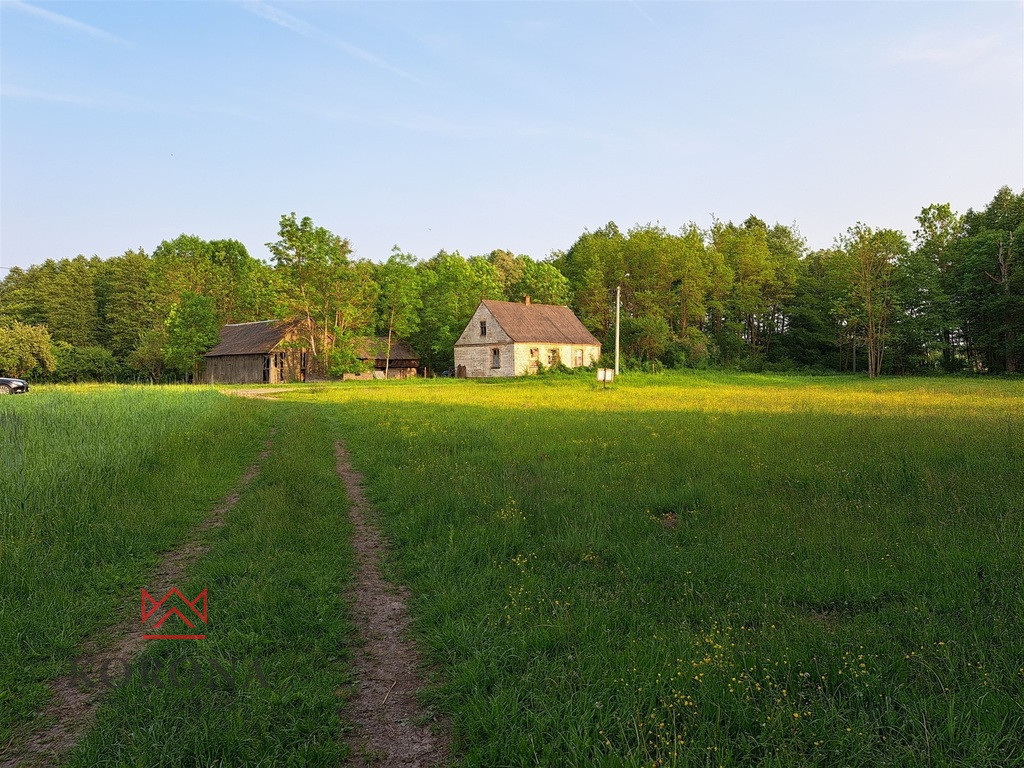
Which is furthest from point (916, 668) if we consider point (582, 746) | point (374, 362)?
point (374, 362)

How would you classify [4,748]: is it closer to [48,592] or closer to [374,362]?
[48,592]

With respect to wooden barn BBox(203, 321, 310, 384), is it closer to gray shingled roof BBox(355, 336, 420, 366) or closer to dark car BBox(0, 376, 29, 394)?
gray shingled roof BBox(355, 336, 420, 366)

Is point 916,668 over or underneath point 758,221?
underneath

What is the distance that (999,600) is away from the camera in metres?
4.57

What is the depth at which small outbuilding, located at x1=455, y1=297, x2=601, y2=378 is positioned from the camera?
51406 millimetres

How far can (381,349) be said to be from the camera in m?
56.6

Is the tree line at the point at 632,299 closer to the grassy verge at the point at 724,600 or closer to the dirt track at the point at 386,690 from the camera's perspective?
the grassy verge at the point at 724,600

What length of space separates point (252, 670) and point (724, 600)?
4000 millimetres

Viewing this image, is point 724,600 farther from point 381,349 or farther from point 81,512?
point 381,349

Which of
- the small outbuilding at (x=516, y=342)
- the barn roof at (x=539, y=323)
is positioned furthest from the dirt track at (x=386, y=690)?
the barn roof at (x=539, y=323)

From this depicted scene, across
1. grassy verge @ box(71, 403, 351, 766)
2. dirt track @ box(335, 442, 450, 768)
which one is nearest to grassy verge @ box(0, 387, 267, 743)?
grassy verge @ box(71, 403, 351, 766)

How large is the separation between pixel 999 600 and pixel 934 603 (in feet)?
1.89

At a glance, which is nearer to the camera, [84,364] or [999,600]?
[999,600]

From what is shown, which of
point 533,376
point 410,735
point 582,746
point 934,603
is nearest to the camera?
point 582,746
